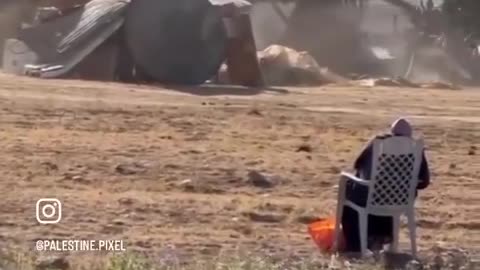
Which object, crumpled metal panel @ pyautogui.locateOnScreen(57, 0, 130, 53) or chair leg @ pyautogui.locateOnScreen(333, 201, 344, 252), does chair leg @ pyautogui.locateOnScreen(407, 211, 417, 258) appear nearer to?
chair leg @ pyautogui.locateOnScreen(333, 201, 344, 252)

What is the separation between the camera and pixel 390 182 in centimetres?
1119

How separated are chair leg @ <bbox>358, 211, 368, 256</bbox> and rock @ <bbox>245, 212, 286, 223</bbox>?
8.43 feet

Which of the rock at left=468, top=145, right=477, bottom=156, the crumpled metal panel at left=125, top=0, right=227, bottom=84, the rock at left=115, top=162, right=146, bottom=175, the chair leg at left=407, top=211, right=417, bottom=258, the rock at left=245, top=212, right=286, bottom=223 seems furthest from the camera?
the crumpled metal panel at left=125, top=0, right=227, bottom=84

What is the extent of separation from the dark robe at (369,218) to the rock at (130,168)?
5344mm

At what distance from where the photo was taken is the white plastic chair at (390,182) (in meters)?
11.2

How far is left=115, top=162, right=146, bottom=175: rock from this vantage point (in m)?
16.4

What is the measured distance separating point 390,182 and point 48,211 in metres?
3.92

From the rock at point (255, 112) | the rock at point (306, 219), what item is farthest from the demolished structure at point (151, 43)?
the rock at point (306, 219)

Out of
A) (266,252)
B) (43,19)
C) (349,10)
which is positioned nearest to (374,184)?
(266,252)

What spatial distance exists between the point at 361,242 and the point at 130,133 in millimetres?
9401

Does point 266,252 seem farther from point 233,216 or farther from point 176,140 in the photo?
point 176,140

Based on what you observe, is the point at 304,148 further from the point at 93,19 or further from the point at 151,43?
the point at 93,19

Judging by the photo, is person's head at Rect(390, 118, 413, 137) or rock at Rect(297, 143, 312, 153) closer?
person's head at Rect(390, 118, 413, 137)

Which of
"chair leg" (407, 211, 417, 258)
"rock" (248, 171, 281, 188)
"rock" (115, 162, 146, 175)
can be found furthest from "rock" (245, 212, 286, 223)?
"rock" (115, 162, 146, 175)
